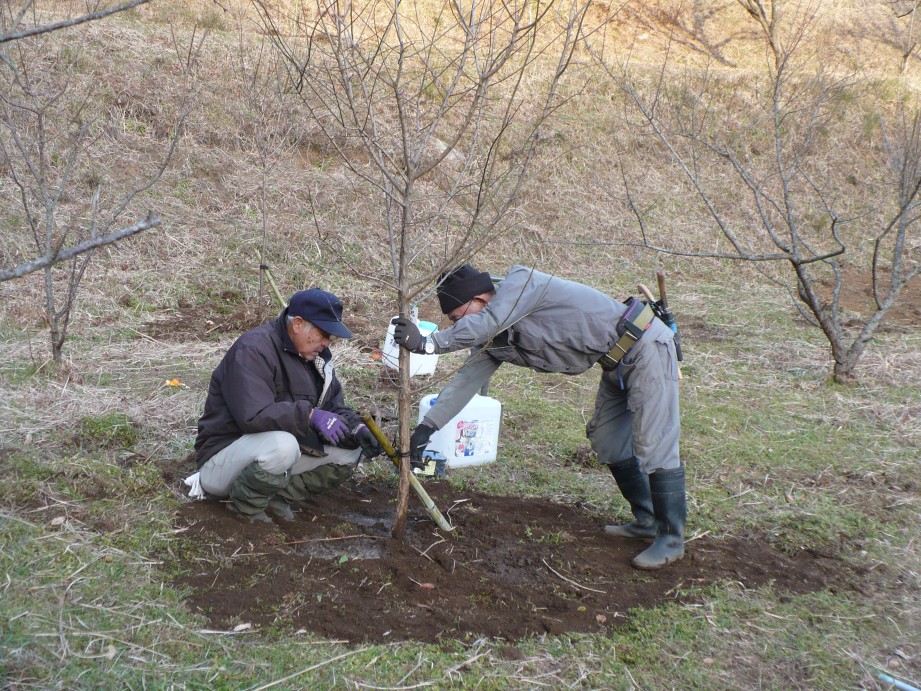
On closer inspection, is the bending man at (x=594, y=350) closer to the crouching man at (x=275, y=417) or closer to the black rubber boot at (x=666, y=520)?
the black rubber boot at (x=666, y=520)

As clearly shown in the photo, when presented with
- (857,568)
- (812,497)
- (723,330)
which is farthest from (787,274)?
(857,568)

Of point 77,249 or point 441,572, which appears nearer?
point 77,249

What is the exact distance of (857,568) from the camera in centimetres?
393

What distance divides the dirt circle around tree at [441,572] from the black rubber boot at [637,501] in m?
0.06

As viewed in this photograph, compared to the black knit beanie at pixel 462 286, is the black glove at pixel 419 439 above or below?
below

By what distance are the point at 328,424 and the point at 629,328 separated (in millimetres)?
1526

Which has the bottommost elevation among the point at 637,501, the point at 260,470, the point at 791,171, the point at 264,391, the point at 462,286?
the point at 637,501

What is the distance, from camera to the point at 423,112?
4.70 metres

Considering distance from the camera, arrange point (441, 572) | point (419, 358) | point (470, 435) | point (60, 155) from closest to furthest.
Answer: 1. point (441, 572)
2. point (470, 435)
3. point (419, 358)
4. point (60, 155)

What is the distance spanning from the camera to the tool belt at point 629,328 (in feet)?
12.5

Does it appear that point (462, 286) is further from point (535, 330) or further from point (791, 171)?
point (791, 171)

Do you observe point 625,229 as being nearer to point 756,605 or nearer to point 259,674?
point 756,605

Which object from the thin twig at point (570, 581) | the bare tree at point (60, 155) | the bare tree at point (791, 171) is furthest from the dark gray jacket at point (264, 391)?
the bare tree at point (791, 171)

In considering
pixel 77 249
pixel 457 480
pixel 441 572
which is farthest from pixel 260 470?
pixel 77 249
